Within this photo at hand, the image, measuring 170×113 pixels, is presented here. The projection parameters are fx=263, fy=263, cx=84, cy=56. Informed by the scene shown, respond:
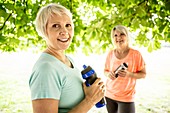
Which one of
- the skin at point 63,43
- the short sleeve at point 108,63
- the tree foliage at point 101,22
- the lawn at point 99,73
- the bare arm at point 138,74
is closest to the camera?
the skin at point 63,43

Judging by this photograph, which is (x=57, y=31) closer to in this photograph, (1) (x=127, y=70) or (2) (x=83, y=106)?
(2) (x=83, y=106)

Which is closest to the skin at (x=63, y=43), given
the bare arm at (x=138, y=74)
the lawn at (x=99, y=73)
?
the bare arm at (x=138, y=74)

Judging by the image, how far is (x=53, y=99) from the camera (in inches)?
35.9

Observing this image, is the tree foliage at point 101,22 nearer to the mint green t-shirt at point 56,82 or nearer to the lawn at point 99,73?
the mint green t-shirt at point 56,82

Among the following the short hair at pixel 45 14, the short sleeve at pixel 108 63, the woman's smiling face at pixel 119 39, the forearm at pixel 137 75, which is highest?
the short hair at pixel 45 14

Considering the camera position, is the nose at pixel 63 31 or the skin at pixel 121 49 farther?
the skin at pixel 121 49

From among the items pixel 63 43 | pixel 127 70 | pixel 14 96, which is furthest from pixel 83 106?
pixel 14 96

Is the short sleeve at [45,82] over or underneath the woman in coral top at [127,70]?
over

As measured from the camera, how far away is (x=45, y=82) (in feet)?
2.93

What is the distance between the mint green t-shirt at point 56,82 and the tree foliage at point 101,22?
81cm

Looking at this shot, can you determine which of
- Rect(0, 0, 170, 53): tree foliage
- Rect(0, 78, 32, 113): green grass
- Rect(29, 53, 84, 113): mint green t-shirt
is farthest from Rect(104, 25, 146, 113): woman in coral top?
Rect(0, 78, 32, 113): green grass

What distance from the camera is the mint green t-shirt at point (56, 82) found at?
2.93 feet

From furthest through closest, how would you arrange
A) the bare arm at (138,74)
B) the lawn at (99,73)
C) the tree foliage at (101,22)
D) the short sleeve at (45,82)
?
the lawn at (99,73) < the bare arm at (138,74) < the tree foliage at (101,22) < the short sleeve at (45,82)

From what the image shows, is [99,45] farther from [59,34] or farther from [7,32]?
[59,34]
